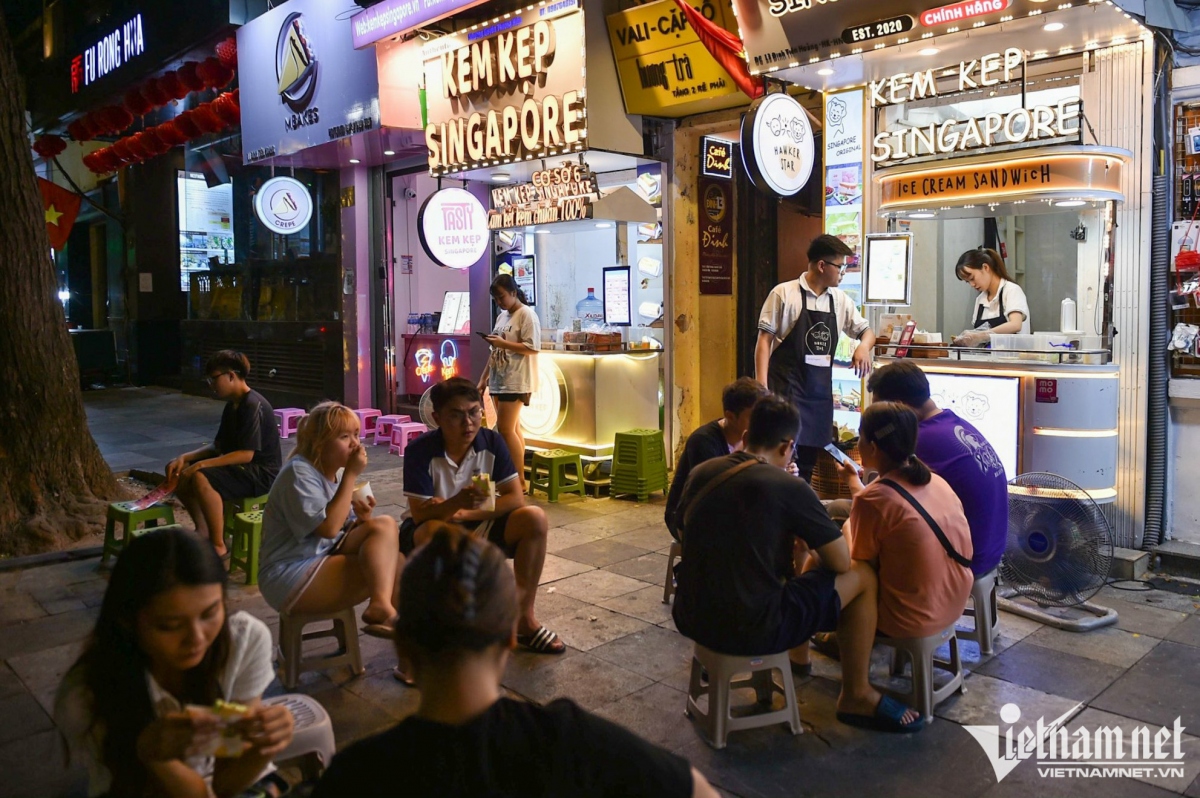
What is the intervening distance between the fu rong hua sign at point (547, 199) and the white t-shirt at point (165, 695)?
6912 millimetres

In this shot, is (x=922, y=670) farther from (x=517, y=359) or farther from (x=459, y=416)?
(x=517, y=359)

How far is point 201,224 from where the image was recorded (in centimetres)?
1998

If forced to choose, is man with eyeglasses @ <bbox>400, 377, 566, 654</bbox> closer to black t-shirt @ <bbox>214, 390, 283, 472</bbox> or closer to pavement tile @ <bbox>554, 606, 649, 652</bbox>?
pavement tile @ <bbox>554, 606, 649, 652</bbox>

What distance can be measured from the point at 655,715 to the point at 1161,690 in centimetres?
242

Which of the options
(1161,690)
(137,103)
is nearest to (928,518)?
(1161,690)

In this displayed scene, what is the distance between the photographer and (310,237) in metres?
14.6

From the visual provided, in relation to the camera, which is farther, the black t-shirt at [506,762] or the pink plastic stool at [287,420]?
the pink plastic stool at [287,420]

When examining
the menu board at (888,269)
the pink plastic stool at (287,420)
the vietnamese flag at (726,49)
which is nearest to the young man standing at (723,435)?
the menu board at (888,269)

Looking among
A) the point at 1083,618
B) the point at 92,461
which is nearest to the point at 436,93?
the point at 92,461

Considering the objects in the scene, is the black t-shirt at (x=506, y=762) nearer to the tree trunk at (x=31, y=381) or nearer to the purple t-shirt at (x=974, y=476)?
the purple t-shirt at (x=974, y=476)

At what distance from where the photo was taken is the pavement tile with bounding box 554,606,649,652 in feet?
16.5

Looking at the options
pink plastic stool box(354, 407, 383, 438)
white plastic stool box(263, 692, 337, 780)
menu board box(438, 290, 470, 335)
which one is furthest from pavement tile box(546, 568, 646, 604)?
menu board box(438, 290, 470, 335)

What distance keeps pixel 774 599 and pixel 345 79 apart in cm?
950

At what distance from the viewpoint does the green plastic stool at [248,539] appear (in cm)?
593
